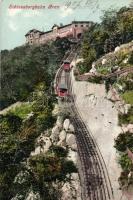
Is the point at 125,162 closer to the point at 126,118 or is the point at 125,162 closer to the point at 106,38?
the point at 126,118

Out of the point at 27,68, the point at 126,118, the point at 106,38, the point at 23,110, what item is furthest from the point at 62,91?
the point at 126,118

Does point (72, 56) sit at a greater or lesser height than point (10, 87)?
greater

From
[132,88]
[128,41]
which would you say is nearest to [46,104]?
[132,88]

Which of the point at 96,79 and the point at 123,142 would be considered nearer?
the point at 123,142

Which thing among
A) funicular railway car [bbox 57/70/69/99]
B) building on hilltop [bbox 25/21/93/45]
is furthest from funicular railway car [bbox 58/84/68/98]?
building on hilltop [bbox 25/21/93/45]

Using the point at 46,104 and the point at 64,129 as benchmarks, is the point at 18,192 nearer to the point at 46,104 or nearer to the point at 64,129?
the point at 64,129
